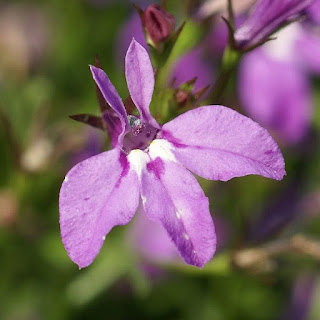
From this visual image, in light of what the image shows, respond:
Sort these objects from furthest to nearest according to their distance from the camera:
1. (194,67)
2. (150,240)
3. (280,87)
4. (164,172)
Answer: (194,67) → (280,87) → (150,240) → (164,172)

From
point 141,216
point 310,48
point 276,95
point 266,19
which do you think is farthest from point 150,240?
point 266,19

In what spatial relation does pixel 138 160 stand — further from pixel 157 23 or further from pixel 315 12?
pixel 315 12

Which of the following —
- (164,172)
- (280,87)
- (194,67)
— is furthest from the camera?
(194,67)

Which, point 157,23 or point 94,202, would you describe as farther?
point 157,23

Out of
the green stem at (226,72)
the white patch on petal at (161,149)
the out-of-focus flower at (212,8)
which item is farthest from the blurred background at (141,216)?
the white patch on petal at (161,149)

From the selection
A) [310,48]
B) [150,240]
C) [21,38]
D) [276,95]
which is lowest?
[150,240]

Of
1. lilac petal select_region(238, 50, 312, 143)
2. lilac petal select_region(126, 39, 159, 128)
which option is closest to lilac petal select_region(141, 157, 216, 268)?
lilac petal select_region(126, 39, 159, 128)

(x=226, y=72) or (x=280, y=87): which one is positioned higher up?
(x=226, y=72)
